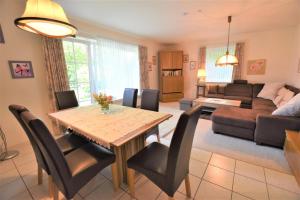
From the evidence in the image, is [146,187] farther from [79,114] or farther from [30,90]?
[30,90]

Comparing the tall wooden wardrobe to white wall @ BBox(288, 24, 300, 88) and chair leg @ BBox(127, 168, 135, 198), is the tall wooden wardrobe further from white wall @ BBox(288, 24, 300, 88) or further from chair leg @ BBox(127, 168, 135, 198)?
Result: chair leg @ BBox(127, 168, 135, 198)

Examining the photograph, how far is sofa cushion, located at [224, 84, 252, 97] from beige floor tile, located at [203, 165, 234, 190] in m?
3.62

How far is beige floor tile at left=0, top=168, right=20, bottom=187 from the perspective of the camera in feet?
5.65

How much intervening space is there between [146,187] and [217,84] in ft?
15.8

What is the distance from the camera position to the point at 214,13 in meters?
2.97

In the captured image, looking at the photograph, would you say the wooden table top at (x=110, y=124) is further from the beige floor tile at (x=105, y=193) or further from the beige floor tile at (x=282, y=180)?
the beige floor tile at (x=282, y=180)

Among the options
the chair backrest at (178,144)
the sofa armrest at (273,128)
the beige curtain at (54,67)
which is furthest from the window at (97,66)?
the sofa armrest at (273,128)

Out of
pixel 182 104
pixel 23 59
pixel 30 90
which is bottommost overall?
pixel 182 104

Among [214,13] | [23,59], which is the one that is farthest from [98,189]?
[214,13]

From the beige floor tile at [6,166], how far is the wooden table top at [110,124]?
1.00m

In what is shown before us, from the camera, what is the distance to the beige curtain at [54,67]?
2.72m

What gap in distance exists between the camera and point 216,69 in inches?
214

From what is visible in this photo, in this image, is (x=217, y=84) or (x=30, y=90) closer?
(x=30, y=90)

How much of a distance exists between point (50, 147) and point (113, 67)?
3.48 meters
